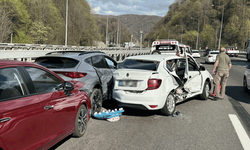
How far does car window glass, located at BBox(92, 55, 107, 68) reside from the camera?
7148 millimetres

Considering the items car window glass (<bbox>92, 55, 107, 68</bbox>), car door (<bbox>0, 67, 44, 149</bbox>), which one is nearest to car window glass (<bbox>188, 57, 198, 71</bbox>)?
car window glass (<bbox>92, 55, 107, 68</bbox>)

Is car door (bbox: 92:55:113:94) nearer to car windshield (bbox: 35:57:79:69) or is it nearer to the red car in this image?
car windshield (bbox: 35:57:79:69)

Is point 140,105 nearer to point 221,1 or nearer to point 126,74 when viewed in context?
point 126,74

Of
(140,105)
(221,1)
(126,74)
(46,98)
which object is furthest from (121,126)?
(221,1)

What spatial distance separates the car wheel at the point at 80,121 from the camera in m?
4.77

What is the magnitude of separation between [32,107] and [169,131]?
9.76ft

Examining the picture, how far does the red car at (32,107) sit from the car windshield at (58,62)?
1.82 metres

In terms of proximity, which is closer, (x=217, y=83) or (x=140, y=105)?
(x=140, y=105)

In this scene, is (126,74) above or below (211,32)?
below

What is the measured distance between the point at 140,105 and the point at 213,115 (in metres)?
1.98

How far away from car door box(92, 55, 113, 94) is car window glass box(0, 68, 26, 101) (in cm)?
363

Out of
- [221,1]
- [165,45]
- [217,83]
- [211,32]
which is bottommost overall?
[217,83]

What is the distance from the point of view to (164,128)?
5641 mm

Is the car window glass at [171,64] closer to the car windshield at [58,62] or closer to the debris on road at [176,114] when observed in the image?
the debris on road at [176,114]
